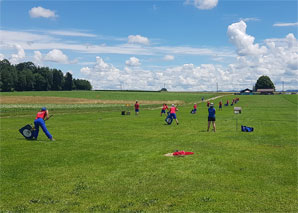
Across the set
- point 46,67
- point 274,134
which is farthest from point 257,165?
point 46,67

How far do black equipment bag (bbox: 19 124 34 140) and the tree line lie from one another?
124027 mm

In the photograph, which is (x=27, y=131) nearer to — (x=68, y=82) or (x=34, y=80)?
(x=34, y=80)

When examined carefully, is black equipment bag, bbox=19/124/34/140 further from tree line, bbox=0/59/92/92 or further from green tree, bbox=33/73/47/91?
green tree, bbox=33/73/47/91

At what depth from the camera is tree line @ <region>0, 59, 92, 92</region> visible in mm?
134250

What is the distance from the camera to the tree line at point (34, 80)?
134250mm

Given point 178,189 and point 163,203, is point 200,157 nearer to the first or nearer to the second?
point 178,189

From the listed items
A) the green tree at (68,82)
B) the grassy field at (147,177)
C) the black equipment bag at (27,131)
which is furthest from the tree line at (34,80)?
the grassy field at (147,177)

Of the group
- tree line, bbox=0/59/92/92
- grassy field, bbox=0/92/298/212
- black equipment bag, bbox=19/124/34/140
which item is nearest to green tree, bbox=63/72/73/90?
tree line, bbox=0/59/92/92

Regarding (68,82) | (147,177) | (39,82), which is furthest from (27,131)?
(68,82)

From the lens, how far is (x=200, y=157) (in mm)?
13062

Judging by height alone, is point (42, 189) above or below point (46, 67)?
below

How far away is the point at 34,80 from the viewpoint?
152 m

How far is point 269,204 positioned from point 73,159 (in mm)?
8278

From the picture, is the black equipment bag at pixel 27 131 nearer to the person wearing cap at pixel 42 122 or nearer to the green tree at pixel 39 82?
the person wearing cap at pixel 42 122
